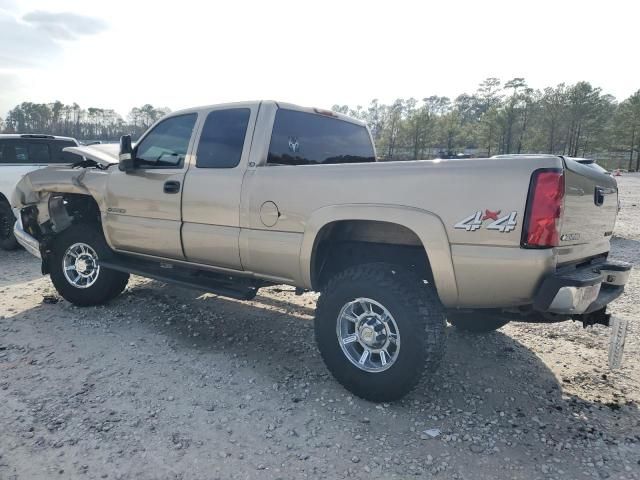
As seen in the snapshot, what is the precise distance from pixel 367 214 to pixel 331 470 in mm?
1549

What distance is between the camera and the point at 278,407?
302cm

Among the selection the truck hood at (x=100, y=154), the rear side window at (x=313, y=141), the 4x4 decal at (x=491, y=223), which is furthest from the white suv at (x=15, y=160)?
the 4x4 decal at (x=491, y=223)

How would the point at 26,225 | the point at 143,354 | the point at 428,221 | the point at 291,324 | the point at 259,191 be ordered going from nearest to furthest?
the point at 428,221, the point at 259,191, the point at 143,354, the point at 291,324, the point at 26,225

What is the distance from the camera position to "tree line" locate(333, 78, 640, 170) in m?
49.7

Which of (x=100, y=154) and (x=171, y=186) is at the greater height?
(x=100, y=154)

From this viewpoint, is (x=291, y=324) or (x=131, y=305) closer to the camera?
(x=291, y=324)

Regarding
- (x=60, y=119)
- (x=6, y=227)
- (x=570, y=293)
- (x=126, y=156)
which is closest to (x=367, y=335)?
(x=570, y=293)

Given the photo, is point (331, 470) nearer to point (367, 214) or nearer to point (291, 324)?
point (367, 214)

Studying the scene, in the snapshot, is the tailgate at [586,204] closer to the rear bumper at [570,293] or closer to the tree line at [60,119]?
the rear bumper at [570,293]

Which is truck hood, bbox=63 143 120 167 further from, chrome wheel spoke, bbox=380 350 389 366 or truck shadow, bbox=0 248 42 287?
chrome wheel spoke, bbox=380 350 389 366

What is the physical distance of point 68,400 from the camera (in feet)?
10.00

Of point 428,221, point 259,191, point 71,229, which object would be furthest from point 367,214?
point 71,229

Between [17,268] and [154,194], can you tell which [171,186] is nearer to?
[154,194]

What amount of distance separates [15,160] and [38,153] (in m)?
0.38
